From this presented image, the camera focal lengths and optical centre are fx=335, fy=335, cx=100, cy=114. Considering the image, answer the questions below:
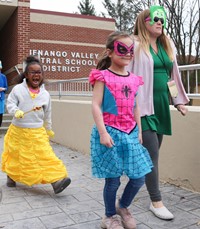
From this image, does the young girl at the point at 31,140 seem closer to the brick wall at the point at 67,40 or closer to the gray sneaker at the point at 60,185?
the gray sneaker at the point at 60,185

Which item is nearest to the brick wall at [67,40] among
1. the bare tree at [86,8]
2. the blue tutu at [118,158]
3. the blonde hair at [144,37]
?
the blonde hair at [144,37]

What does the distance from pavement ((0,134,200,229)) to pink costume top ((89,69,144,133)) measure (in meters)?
0.97

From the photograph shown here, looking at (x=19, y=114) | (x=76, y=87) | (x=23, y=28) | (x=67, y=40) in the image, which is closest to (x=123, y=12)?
(x=67, y=40)

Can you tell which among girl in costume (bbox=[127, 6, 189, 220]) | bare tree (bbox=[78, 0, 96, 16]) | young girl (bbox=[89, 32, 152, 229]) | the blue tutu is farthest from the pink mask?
bare tree (bbox=[78, 0, 96, 16])

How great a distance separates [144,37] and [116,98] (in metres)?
0.83

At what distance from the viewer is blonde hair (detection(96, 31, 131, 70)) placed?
274 centimetres

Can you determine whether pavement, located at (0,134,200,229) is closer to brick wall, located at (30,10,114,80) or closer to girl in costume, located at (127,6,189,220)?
girl in costume, located at (127,6,189,220)

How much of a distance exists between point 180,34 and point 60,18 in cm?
657

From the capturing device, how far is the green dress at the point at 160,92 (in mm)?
3148

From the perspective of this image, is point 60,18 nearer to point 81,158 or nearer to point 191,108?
point 81,158

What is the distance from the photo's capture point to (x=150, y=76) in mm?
3076

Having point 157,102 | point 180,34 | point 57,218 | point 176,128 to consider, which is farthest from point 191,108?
point 180,34

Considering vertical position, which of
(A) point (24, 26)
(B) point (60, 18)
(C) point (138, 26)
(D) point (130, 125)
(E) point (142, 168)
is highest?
(B) point (60, 18)

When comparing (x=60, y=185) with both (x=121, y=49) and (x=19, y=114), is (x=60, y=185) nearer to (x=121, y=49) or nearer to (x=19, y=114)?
(x=19, y=114)
